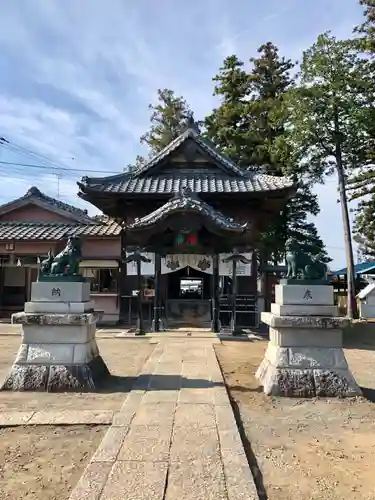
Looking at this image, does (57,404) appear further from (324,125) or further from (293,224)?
(293,224)

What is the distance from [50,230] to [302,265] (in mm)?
14499

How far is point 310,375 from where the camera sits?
6578mm

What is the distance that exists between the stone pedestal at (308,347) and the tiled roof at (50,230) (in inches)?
486

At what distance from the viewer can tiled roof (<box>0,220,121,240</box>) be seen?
60.1 feet

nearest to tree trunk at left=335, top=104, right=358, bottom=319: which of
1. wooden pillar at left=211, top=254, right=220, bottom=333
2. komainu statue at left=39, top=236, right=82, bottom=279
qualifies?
wooden pillar at left=211, top=254, right=220, bottom=333

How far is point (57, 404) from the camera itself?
19.6ft

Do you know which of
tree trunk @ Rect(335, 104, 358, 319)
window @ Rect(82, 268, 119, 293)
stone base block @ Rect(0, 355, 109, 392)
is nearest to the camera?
stone base block @ Rect(0, 355, 109, 392)

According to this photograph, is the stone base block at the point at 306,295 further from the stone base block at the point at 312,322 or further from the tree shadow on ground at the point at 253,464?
the tree shadow on ground at the point at 253,464

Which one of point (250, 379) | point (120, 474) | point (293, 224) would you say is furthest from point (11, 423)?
point (293, 224)

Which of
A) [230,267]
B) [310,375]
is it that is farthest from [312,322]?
[230,267]

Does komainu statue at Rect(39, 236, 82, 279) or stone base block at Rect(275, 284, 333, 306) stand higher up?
komainu statue at Rect(39, 236, 82, 279)

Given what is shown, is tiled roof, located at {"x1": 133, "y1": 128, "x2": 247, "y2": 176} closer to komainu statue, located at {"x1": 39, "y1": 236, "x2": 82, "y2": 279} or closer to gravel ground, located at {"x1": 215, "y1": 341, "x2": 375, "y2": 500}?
komainu statue, located at {"x1": 39, "y1": 236, "x2": 82, "y2": 279}

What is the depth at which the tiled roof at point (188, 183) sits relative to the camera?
1622cm

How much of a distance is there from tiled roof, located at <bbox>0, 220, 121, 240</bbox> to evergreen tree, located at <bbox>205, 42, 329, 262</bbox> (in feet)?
31.1
